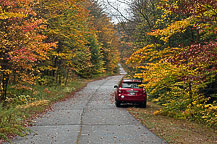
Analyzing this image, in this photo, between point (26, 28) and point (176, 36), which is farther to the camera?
point (176, 36)

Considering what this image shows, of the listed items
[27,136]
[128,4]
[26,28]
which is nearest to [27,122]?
[27,136]

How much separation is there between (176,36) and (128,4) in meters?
3.73

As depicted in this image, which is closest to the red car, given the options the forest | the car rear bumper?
the car rear bumper

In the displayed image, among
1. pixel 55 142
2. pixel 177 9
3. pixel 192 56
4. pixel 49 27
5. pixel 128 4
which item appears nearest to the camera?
pixel 55 142

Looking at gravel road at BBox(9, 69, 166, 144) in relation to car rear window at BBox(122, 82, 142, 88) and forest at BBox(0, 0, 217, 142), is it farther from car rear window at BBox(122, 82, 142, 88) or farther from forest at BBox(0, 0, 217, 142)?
car rear window at BBox(122, 82, 142, 88)

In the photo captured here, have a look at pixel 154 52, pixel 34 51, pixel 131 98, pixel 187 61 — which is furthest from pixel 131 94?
pixel 34 51

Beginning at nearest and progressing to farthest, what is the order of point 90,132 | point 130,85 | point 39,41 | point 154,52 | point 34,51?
1. point 90,132
2. point 154,52
3. point 39,41
4. point 130,85
5. point 34,51

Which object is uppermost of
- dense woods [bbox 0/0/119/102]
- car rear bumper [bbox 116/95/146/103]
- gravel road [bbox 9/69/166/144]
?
dense woods [bbox 0/0/119/102]

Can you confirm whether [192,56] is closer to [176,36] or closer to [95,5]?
[176,36]

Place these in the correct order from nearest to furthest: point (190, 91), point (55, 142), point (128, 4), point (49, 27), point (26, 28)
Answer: point (55, 142), point (190, 91), point (26, 28), point (128, 4), point (49, 27)

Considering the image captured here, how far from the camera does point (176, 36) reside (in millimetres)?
17000

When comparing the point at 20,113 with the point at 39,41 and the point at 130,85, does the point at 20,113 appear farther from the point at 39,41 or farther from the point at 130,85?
the point at 130,85

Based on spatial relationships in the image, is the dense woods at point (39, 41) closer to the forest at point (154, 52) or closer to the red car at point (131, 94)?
the forest at point (154, 52)

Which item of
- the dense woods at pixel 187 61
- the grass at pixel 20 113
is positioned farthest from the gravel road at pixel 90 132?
the dense woods at pixel 187 61
